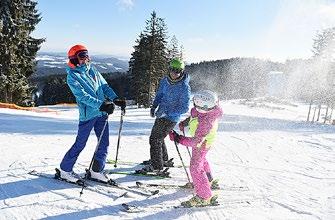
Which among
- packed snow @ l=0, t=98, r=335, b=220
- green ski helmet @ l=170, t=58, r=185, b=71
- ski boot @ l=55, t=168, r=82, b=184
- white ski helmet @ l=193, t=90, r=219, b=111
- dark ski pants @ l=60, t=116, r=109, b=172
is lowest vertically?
packed snow @ l=0, t=98, r=335, b=220

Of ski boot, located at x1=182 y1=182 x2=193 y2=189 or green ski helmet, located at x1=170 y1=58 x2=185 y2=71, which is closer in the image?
ski boot, located at x1=182 y1=182 x2=193 y2=189

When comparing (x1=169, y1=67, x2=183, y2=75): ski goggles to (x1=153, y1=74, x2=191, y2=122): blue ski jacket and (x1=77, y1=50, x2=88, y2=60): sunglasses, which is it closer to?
(x1=153, y1=74, x2=191, y2=122): blue ski jacket

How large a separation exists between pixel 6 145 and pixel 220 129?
31.3 ft

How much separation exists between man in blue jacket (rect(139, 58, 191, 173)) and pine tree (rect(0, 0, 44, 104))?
88.4 feet

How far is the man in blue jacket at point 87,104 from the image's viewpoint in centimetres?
676

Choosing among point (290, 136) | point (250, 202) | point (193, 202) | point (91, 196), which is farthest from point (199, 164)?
point (290, 136)

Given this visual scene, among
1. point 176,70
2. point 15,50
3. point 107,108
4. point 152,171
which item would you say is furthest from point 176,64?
point 15,50

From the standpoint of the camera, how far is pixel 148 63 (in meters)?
51.1

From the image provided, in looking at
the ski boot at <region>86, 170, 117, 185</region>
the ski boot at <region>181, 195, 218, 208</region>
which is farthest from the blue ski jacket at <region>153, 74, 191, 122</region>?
the ski boot at <region>181, 195, 218, 208</region>

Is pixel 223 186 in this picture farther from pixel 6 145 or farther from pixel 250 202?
pixel 6 145

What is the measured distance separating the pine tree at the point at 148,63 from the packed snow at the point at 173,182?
122ft

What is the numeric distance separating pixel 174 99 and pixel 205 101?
1580mm

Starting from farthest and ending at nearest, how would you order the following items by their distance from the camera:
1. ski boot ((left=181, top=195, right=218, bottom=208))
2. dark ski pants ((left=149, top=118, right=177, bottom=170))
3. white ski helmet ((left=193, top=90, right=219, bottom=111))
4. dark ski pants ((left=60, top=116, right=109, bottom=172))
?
dark ski pants ((left=149, top=118, right=177, bottom=170)) < dark ski pants ((left=60, top=116, right=109, bottom=172)) < white ski helmet ((left=193, top=90, right=219, bottom=111)) < ski boot ((left=181, top=195, right=218, bottom=208))

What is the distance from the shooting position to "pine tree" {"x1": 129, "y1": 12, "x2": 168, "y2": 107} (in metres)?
50.9
